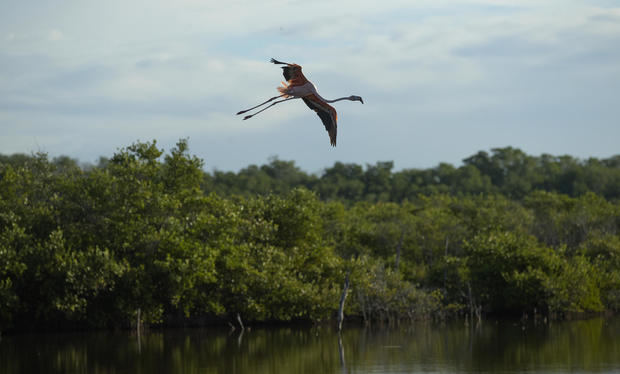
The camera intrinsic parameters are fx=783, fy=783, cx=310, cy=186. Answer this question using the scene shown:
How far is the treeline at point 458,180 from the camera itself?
6588cm

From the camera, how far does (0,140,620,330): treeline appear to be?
1112 inches

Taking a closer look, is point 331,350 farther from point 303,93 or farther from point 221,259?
point 303,93

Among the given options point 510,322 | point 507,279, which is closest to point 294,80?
point 507,279

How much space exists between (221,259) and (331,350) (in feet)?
18.9

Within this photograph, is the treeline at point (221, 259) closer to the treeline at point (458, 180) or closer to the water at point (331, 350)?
the water at point (331, 350)

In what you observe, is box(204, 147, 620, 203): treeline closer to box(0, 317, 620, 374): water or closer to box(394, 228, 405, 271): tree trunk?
box(394, 228, 405, 271): tree trunk

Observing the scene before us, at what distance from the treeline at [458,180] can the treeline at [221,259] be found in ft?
92.7

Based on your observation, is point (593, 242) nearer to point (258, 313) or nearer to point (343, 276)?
point (343, 276)

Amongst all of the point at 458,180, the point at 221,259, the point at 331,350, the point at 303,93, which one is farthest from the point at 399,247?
the point at 458,180

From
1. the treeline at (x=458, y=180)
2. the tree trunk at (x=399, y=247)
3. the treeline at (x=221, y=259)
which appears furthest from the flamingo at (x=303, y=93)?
the treeline at (x=458, y=180)

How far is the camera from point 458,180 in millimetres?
69875

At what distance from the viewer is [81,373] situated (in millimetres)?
22266

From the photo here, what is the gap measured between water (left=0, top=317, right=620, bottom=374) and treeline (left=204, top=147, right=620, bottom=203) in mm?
32962

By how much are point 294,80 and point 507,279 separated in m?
23.4
